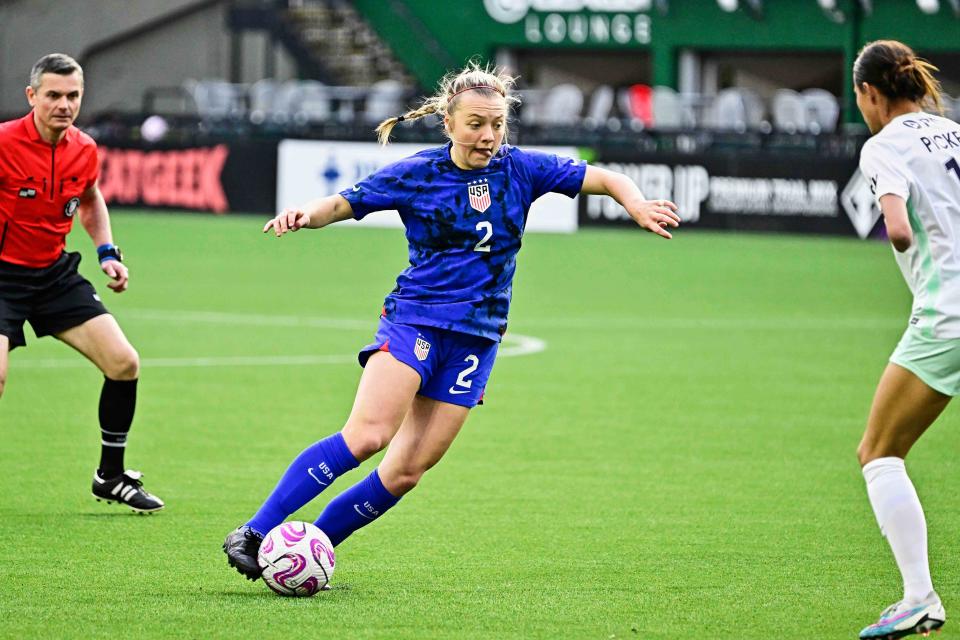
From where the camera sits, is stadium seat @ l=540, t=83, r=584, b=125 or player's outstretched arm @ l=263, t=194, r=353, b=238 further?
stadium seat @ l=540, t=83, r=584, b=125

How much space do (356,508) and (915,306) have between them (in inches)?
85.9

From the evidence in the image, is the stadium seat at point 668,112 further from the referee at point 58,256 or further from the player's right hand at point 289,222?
the player's right hand at point 289,222

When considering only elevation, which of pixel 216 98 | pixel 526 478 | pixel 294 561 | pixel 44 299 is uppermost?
pixel 44 299

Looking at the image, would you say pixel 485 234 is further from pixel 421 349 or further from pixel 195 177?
pixel 195 177

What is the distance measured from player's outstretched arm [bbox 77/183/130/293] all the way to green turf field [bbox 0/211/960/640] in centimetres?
108

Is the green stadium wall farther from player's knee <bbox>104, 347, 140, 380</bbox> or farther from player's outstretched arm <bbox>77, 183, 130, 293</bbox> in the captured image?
player's knee <bbox>104, 347, 140, 380</bbox>

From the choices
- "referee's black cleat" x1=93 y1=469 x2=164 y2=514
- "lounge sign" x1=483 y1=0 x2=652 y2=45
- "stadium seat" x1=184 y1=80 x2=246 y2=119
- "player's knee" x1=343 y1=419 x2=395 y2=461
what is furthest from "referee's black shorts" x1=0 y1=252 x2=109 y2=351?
"lounge sign" x1=483 y1=0 x2=652 y2=45

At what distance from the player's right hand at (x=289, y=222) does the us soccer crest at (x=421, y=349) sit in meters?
0.59

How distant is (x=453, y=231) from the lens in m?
6.22

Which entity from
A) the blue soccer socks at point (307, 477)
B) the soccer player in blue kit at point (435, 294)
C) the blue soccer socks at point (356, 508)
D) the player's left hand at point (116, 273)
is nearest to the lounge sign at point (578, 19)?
the player's left hand at point (116, 273)

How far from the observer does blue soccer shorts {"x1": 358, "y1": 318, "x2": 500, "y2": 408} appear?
6.14 metres

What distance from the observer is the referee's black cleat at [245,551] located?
6109 millimetres

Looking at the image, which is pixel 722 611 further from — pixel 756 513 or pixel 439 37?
pixel 439 37

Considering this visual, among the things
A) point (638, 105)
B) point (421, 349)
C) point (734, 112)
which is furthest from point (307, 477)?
point (638, 105)
